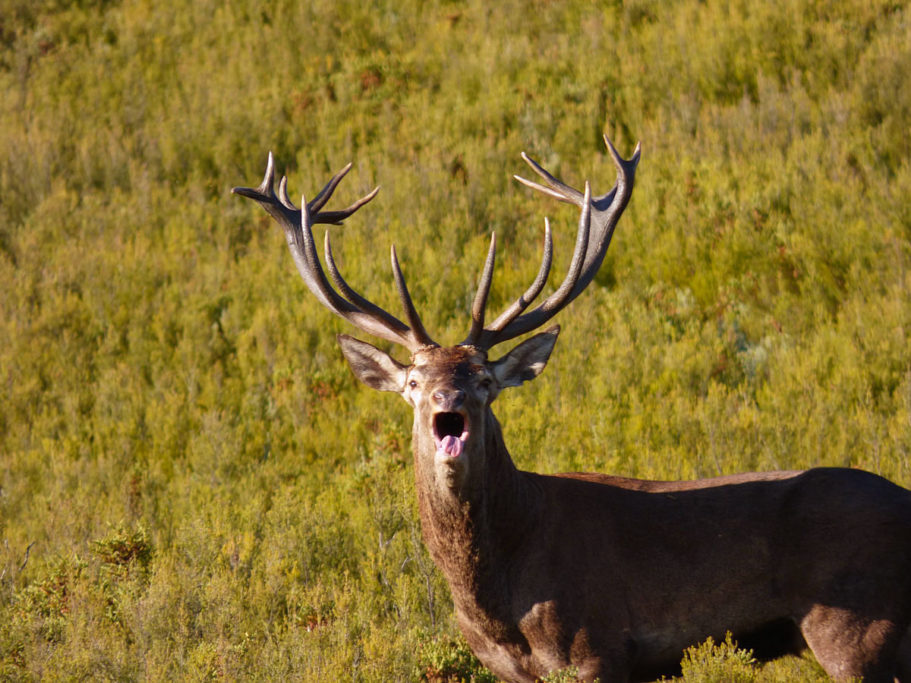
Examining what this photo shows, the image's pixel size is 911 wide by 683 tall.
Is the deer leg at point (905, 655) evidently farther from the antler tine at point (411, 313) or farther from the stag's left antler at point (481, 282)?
the antler tine at point (411, 313)

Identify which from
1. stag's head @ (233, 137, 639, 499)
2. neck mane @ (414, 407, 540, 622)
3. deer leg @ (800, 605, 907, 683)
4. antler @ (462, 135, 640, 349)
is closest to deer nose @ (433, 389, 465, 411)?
stag's head @ (233, 137, 639, 499)

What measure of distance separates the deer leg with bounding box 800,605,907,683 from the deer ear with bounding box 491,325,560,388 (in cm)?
177

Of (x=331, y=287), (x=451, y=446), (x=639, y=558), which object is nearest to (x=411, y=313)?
(x=331, y=287)

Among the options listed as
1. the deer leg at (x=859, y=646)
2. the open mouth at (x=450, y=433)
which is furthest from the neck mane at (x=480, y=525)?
the deer leg at (x=859, y=646)

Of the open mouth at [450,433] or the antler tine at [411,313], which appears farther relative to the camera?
the antler tine at [411,313]

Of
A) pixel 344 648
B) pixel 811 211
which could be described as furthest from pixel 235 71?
pixel 344 648

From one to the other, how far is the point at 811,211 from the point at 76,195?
846 centimetres

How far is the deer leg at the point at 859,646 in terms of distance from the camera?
4.25 meters

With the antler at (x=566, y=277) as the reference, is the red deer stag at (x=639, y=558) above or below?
below

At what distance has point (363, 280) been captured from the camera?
1017 centimetres

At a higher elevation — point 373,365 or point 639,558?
point 373,365

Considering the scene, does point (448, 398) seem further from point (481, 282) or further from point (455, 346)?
point (481, 282)

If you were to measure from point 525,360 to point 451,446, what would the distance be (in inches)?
34.2

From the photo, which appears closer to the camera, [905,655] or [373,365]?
[905,655]
